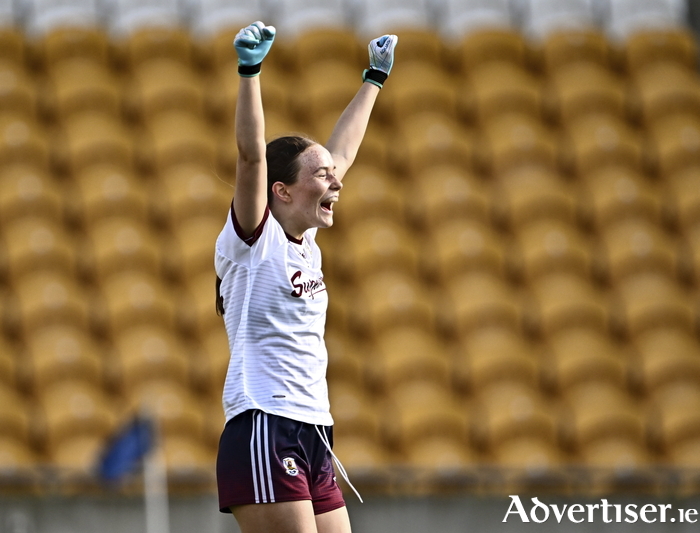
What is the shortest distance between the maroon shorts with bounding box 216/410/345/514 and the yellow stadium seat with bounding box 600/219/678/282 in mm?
7433

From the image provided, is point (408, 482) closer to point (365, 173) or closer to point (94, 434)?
point (94, 434)

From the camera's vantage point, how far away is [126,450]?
23.8 feet

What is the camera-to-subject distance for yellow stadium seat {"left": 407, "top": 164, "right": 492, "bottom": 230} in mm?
10500

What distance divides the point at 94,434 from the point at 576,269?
4.41m

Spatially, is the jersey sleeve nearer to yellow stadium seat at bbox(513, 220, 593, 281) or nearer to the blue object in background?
the blue object in background

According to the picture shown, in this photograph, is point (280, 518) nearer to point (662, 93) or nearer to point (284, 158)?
point (284, 158)

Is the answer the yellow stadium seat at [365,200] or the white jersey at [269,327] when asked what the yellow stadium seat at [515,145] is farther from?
the white jersey at [269,327]

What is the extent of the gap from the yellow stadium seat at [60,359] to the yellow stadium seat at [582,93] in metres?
5.15

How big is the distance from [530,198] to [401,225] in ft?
4.03

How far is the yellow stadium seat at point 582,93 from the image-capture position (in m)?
11.4

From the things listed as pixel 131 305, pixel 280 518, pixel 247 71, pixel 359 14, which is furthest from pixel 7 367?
pixel 247 71

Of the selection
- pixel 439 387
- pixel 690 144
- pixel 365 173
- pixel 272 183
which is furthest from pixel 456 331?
pixel 272 183

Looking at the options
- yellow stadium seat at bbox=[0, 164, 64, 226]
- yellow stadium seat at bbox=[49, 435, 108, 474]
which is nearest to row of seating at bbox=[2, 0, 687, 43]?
yellow stadium seat at bbox=[0, 164, 64, 226]

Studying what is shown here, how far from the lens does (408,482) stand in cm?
714
